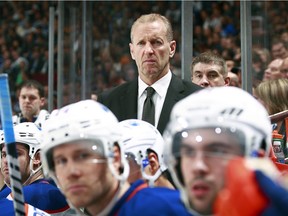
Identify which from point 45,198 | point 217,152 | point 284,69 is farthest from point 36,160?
point 217,152

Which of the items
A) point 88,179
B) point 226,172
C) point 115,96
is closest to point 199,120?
point 226,172

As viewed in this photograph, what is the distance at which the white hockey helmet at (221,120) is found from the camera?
61.0 inches

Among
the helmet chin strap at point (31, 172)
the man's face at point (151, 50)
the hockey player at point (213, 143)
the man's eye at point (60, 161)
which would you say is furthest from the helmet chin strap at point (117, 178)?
the helmet chin strap at point (31, 172)

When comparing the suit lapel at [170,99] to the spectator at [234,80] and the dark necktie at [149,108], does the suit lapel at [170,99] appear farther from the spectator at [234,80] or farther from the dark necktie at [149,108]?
the spectator at [234,80]

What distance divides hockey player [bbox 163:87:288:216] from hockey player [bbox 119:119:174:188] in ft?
2.60

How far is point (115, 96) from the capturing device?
10.8 feet

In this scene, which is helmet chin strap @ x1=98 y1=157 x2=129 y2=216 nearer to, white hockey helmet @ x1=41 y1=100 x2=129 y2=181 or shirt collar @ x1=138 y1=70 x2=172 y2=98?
white hockey helmet @ x1=41 y1=100 x2=129 y2=181

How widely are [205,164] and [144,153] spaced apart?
3.29ft

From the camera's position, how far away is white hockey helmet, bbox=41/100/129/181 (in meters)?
1.89

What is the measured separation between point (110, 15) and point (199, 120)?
3.58 metres

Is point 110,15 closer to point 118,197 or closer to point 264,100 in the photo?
point 264,100

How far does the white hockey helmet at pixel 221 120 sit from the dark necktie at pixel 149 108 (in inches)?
60.0

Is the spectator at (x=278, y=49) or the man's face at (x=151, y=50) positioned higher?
the man's face at (x=151, y=50)

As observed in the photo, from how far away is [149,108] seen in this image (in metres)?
3.23
